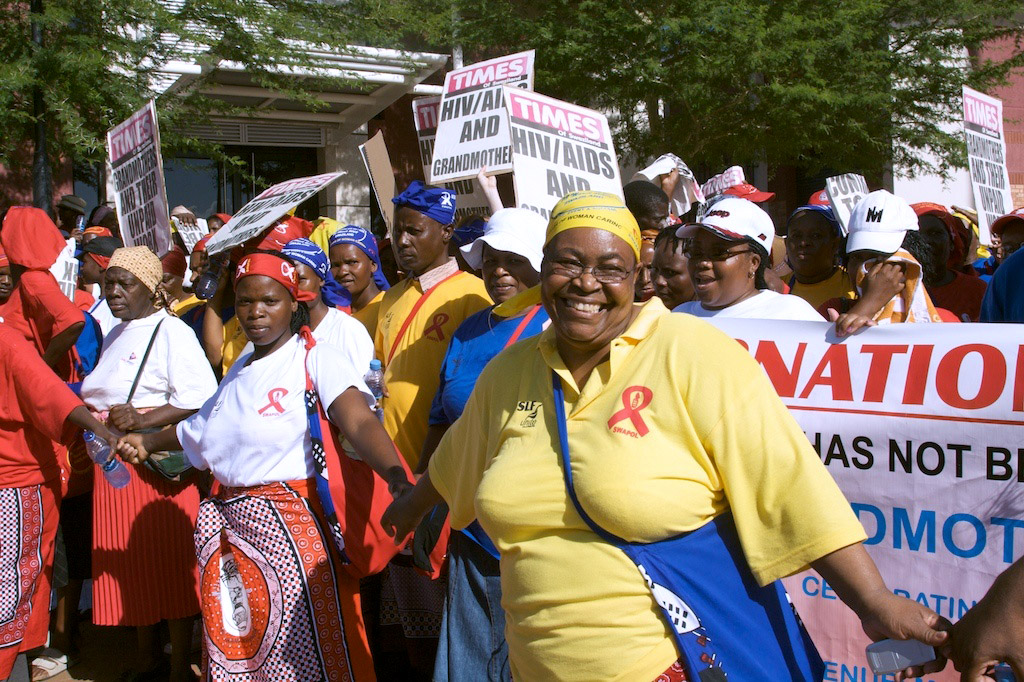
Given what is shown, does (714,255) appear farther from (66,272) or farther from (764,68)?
(764,68)

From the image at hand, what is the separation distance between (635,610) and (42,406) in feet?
10.8

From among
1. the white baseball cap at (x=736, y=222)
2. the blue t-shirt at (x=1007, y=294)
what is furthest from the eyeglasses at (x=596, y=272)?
the blue t-shirt at (x=1007, y=294)

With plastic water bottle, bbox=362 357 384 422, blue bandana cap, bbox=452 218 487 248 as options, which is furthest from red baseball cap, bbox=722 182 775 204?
plastic water bottle, bbox=362 357 384 422

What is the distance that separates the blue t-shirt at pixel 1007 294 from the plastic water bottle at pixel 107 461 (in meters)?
3.67

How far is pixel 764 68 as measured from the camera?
1269 cm

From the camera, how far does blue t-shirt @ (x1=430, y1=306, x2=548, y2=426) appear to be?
12.1ft

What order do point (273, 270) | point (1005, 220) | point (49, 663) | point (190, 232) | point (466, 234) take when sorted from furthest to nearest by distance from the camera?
1. point (190, 232)
2. point (1005, 220)
3. point (49, 663)
4. point (466, 234)
5. point (273, 270)

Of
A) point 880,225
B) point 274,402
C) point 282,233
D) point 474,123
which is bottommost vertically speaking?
point 274,402

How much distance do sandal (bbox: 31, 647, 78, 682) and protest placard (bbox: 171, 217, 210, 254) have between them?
3512 millimetres

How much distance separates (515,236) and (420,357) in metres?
0.79

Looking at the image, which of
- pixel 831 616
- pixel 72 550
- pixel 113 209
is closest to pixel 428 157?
pixel 113 209

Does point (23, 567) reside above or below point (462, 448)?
below

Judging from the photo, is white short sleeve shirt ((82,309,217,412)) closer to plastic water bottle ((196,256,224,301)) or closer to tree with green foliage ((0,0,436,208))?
plastic water bottle ((196,256,224,301))

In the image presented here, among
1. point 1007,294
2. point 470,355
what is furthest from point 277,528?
point 1007,294
